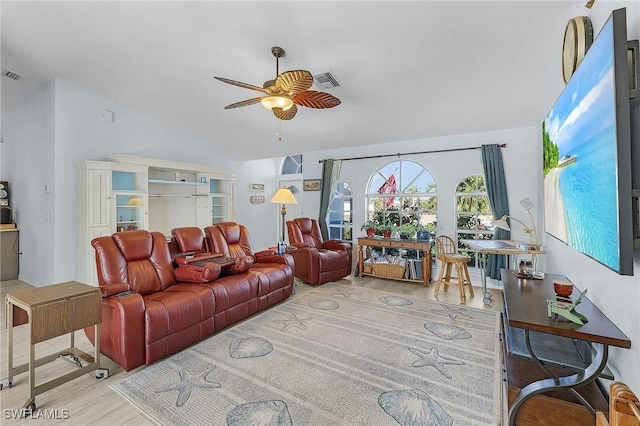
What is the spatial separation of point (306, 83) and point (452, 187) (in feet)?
12.2

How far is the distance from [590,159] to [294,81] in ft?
6.87

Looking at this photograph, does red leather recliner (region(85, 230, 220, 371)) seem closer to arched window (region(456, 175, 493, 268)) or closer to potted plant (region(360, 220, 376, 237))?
potted plant (region(360, 220, 376, 237))

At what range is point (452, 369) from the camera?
91.4 inches

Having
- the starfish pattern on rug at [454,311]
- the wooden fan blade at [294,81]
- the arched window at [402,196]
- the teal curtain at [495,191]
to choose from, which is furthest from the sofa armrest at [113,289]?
the teal curtain at [495,191]

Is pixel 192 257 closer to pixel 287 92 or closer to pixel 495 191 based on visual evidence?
pixel 287 92

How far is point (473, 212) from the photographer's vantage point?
503 cm

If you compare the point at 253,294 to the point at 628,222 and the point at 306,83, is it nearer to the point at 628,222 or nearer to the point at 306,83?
the point at 306,83

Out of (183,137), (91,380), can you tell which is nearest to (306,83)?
(91,380)

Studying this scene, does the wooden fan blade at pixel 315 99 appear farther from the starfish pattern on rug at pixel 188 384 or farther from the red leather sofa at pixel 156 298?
the starfish pattern on rug at pixel 188 384

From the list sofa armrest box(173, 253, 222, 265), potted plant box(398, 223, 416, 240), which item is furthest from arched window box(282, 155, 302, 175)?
sofa armrest box(173, 253, 222, 265)

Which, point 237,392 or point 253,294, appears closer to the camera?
point 237,392

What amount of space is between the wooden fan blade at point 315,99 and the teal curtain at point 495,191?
3.19 meters

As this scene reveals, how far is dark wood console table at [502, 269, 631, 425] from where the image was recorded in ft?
4.28

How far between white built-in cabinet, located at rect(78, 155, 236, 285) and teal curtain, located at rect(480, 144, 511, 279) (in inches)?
205
